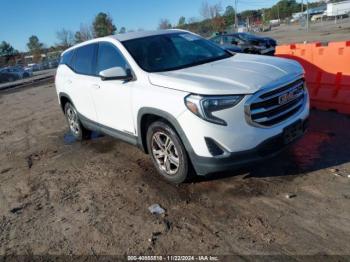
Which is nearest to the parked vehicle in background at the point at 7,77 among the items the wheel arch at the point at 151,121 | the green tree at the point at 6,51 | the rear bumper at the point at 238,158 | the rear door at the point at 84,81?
the rear door at the point at 84,81

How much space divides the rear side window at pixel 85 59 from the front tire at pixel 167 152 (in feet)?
6.28

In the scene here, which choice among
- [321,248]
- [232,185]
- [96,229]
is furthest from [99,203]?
[321,248]

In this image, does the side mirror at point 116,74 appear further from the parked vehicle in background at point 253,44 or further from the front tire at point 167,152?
the parked vehicle in background at point 253,44

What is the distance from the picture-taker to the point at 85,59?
20.0 feet

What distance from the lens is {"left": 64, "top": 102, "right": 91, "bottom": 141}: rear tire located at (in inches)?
270

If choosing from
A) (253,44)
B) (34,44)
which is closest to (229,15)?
(34,44)

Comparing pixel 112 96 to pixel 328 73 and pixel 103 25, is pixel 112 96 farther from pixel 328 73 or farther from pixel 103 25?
pixel 103 25

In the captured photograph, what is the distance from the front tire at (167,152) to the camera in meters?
4.19

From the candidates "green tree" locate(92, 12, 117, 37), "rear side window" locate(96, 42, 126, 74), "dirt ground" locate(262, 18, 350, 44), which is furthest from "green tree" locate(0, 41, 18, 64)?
"rear side window" locate(96, 42, 126, 74)

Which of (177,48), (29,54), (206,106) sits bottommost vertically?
(29,54)

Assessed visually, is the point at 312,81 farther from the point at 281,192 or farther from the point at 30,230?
the point at 30,230

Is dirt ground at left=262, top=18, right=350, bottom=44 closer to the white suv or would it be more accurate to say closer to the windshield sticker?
the windshield sticker

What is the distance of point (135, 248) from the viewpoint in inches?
135

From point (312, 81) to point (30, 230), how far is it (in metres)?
5.85
